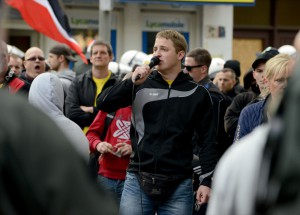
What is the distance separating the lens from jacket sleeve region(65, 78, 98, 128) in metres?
8.01

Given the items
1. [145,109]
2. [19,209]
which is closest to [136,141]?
[145,109]

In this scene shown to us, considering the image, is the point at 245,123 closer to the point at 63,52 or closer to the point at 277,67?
the point at 277,67

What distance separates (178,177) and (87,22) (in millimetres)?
13368

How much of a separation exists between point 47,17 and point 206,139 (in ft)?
14.9

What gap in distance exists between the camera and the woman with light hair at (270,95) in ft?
17.9

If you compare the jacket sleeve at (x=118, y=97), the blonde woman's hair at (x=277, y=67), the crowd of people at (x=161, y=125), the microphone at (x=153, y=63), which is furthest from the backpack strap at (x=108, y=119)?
the blonde woman's hair at (x=277, y=67)

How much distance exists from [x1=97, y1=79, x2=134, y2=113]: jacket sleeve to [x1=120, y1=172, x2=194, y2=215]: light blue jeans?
0.61 m

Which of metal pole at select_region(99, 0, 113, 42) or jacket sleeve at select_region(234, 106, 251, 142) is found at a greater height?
metal pole at select_region(99, 0, 113, 42)

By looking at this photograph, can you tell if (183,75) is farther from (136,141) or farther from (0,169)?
(0,169)

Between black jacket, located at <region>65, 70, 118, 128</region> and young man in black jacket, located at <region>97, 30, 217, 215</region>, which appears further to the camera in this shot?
black jacket, located at <region>65, 70, 118, 128</region>

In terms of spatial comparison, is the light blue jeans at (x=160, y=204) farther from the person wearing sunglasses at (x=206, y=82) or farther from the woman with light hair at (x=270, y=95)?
the person wearing sunglasses at (x=206, y=82)

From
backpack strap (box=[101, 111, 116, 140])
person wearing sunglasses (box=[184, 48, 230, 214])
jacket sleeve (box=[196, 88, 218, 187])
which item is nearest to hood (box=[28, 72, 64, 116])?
jacket sleeve (box=[196, 88, 218, 187])

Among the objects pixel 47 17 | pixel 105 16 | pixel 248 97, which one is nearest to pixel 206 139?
pixel 248 97

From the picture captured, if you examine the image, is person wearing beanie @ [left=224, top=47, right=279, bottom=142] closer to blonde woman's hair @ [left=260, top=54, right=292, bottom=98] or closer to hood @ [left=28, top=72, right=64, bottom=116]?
blonde woman's hair @ [left=260, top=54, right=292, bottom=98]
